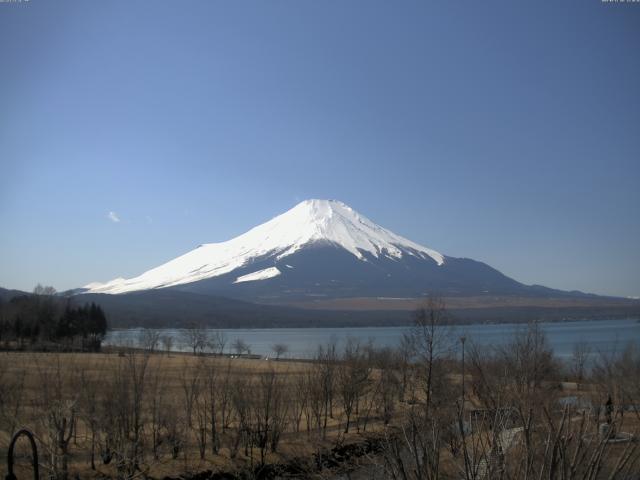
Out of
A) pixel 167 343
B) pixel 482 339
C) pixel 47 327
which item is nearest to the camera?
pixel 47 327

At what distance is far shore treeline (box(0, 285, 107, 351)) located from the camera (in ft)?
237

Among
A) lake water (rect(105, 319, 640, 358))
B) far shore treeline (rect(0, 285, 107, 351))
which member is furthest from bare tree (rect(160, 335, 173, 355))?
far shore treeline (rect(0, 285, 107, 351))

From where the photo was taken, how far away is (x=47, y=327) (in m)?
77.6

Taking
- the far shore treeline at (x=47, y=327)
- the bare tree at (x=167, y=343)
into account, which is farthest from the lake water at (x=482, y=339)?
the far shore treeline at (x=47, y=327)

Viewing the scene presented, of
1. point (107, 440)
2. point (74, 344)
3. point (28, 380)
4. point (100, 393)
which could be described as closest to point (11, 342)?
point (74, 344)

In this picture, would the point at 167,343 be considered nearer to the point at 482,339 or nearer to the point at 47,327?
the point at 47,327

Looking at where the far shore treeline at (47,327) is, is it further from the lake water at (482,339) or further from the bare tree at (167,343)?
the bare tree at (167,343)

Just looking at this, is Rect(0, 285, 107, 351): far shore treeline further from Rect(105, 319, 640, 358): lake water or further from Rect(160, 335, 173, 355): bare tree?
Rect(160, 335, 173, 355): bare tree

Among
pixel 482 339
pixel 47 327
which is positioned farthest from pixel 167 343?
pixel 482 339

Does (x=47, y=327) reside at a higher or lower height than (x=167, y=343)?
higher

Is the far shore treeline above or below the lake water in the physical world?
above

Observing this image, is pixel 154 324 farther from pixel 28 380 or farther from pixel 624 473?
pixel 624 473

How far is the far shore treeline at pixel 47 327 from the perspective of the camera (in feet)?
237

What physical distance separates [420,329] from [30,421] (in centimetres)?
2192
